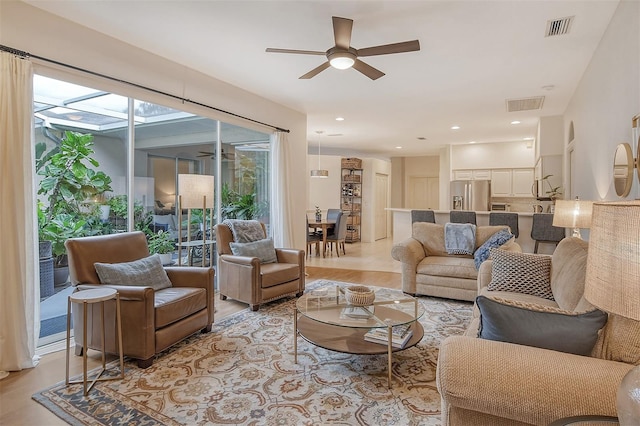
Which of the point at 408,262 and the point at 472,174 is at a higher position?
the point at 472,174

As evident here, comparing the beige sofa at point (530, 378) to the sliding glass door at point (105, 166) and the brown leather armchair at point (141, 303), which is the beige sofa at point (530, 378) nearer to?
the brown leather armchair at point (141, 303)

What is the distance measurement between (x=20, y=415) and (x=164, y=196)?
2.49 meters

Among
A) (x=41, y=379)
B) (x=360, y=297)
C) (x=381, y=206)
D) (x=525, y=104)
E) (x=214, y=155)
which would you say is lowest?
(x=41, y=379)

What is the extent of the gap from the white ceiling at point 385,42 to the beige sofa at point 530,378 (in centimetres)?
247

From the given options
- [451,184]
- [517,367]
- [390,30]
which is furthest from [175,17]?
[451,184]

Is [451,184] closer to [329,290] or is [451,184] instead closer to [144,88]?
[329,290]

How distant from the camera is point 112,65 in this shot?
10.9 feet

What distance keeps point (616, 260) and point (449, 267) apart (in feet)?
11.6

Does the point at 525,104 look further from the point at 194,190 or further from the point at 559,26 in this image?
the point at 194,190

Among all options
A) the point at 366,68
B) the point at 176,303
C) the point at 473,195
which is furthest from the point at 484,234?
the point at 473,195

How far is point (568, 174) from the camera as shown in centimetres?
543

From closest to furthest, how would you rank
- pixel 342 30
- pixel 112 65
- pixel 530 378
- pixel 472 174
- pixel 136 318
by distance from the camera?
pixel 530 378
pixel 136 318
pixel 342 30
pixel 112 65
pixel 472 174

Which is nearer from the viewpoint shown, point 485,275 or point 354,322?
point 354,322

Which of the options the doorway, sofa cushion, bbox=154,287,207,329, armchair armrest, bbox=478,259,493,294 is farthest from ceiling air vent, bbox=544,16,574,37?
the doorway
